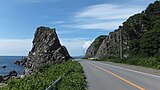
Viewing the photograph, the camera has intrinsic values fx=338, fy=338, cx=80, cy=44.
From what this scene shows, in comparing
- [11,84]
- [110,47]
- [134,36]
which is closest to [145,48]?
[134,36]

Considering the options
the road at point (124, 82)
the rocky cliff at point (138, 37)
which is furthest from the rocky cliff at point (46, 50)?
the road at point (124, 82)

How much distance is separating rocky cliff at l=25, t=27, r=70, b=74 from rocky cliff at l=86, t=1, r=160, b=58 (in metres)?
16.4

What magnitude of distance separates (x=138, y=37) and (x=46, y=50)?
108 ft

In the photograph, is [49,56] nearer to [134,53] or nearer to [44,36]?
[44,36]

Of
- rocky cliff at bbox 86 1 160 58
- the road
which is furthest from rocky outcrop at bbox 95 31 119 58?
the road

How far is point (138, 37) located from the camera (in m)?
101

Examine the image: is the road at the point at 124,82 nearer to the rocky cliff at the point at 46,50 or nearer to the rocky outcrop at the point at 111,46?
the rocky cliff at the point at 46,50

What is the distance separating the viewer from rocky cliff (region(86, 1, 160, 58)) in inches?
2733

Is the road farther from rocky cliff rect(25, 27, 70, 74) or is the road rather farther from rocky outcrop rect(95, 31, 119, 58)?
rocky outcrop rect(95, 31, 119, 58)

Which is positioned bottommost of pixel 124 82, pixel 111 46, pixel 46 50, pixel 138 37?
pixel 124 82

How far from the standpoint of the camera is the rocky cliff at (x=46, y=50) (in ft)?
363

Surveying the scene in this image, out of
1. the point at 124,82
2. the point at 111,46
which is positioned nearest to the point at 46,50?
the point at 111,46

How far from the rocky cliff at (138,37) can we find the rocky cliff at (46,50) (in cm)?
1644

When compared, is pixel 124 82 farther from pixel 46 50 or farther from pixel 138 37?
pixel 46 50
